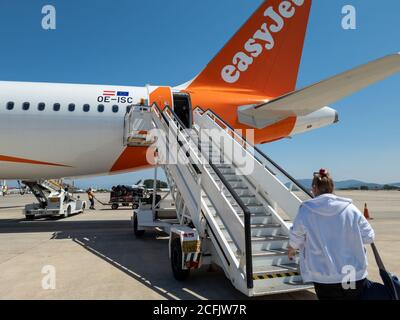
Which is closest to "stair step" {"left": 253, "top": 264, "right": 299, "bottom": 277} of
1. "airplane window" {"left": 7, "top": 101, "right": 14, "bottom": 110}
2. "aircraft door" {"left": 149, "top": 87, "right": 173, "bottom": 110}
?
"aircraft door" {"left": 149, "top": 87, "right": 173, "bottom": 110}

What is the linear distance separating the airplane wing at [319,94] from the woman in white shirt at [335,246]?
21.6 ft

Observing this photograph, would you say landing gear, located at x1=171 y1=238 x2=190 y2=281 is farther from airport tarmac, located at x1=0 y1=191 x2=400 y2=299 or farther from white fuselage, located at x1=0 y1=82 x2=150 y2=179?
white fuselage, located at x1=0 y1=82 x2=150 y2=179

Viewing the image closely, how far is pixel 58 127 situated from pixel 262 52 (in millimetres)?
9937

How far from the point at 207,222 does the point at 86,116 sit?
8470 millimetres

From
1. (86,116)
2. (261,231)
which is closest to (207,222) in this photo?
(261,231)

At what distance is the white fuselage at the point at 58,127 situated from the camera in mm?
12344

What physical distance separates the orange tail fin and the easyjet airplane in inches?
1.8

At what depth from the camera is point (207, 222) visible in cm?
627

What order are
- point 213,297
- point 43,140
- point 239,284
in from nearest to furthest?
point 239,284 → point 213,297 → point 43,140

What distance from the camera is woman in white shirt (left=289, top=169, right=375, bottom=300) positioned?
3.13 m

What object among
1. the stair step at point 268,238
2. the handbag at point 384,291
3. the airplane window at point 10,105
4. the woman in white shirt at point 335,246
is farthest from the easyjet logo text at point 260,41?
the handbag at point 384,291

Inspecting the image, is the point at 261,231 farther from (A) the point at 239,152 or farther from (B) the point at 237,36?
(B) the point at 237,36

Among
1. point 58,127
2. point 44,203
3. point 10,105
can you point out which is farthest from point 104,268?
point 44,203

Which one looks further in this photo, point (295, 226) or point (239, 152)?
point (239, 152)
